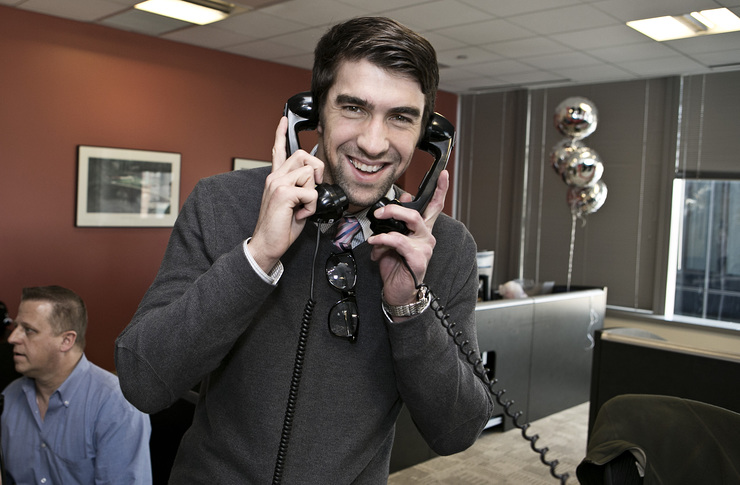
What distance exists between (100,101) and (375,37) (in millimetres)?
4854

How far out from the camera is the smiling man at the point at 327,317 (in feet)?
3.14

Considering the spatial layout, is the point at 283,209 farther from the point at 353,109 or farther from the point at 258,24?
the point at 258,24

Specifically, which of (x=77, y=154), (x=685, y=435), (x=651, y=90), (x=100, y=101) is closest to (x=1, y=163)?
(x=77, y=154)

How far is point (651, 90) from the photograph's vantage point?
6.60 meters

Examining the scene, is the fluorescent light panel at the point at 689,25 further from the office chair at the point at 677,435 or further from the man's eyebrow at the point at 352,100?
the man's eyebrow at the point at 352,100

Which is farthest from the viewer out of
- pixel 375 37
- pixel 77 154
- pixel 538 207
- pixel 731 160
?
pixel 538 207

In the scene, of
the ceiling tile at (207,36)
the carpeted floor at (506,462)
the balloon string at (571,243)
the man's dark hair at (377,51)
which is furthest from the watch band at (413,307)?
the balloon string at (571,243)

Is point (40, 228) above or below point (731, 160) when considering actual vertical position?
below

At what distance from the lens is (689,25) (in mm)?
4711

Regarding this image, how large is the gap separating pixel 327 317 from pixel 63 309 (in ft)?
5.98

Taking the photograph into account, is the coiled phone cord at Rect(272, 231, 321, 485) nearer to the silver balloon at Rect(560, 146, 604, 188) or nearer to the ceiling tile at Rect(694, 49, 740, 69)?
the silver balloon at Rect(560, 146, 604, 188)

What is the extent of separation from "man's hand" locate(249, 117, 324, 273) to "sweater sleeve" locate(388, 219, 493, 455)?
22cm

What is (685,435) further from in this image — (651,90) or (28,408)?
(651,90)

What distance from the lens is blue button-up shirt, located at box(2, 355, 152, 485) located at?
6.95 feet
